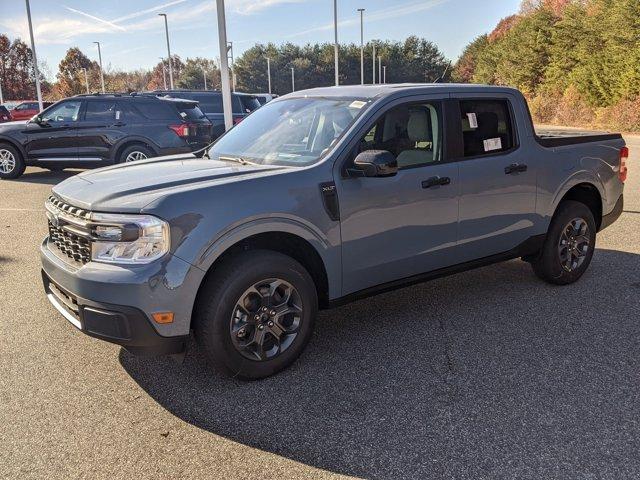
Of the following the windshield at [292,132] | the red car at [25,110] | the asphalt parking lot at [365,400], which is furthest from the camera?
the red car at [25,110]

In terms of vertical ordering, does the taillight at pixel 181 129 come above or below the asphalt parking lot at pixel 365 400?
above

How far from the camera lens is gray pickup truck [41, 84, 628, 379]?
3023 mm

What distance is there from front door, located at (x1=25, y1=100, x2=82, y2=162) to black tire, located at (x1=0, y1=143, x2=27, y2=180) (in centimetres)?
33

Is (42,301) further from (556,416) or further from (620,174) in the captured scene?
(620,174)

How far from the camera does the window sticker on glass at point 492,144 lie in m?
4.45

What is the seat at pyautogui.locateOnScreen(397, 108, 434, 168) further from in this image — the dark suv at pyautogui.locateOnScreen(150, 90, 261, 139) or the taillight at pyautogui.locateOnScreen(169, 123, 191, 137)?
the dark suv at pyautogui.locateOnScreen(150, 90, 261, 139)

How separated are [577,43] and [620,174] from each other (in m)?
38.2

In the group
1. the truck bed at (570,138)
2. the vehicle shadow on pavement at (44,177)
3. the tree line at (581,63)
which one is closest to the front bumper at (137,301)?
the truck bed at (570,138)

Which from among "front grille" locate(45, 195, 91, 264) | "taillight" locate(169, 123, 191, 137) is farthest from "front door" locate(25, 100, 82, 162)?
"front grille" locate(45, 195, 91, 264)

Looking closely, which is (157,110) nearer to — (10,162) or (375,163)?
(10,162)

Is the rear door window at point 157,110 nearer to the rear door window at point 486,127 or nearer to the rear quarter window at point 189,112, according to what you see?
the rear quarter window at point 189,112

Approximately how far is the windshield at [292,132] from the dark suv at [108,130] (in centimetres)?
759

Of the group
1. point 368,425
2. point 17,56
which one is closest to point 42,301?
point 368,425

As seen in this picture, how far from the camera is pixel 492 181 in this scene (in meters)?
4.41
